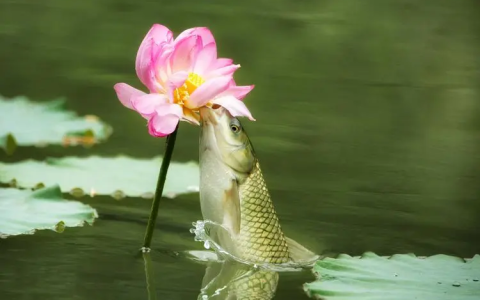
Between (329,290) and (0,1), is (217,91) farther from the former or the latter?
(0,1)

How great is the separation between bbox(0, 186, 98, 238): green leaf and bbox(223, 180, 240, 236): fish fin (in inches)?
15.4

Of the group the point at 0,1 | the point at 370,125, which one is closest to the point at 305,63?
the point at 370,125

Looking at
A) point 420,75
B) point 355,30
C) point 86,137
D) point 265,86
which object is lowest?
point 86,137

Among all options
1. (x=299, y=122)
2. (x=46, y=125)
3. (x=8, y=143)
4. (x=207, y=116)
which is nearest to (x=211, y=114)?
(x=207, y=116)

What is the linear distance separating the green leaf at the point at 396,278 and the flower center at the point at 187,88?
0.42 m

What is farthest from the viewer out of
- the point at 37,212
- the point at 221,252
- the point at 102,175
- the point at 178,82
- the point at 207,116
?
the point at 102,175

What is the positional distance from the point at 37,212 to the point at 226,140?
1.63 feet

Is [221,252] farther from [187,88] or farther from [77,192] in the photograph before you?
[77,192]

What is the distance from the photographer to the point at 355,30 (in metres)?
5.57

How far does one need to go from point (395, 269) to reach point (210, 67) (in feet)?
1.78

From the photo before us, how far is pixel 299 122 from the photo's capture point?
395 cm

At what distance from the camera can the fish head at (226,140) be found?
204cm

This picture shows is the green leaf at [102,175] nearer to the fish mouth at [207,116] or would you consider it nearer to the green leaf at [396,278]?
the fish mouth at [207,116]

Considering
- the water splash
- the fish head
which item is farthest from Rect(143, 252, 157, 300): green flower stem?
the fish head
